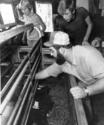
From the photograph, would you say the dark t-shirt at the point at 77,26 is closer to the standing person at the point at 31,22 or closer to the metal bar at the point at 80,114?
the standing person at the point at 31,22

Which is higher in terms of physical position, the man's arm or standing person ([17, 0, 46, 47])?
standing person ([17, 0, 46, 47])

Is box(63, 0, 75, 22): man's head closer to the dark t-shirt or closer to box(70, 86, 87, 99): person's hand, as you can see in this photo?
the dark t-shirt

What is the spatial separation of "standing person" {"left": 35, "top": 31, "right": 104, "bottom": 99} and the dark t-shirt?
1.11 m

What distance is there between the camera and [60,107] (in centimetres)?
213

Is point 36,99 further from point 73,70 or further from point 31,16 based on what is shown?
point 31,16

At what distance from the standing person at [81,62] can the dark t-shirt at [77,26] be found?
1111mm

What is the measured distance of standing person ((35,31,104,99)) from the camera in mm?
1681

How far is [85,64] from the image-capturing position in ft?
5.91

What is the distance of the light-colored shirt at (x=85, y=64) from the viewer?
5.54 feet

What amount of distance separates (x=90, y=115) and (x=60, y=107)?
1.28 feet

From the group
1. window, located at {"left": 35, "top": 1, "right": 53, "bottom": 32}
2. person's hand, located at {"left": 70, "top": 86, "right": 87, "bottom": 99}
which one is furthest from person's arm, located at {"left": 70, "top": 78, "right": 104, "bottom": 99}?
window, located at {"left": 35, "top": 1, "right": 53, "bottom": 32}

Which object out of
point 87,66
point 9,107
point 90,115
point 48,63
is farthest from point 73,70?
point 9,107

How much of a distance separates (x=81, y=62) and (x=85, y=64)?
0.05 metres

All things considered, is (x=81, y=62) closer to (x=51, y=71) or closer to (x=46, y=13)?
(x=51, y=71)
